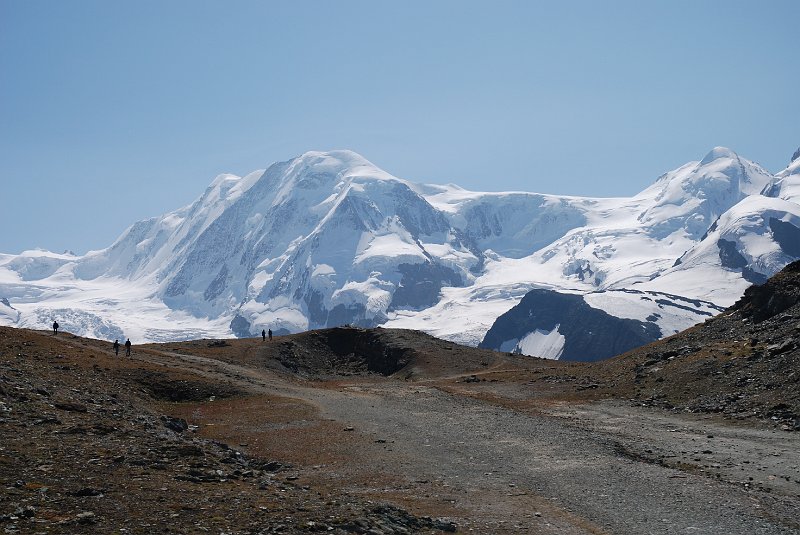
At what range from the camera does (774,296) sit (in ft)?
192

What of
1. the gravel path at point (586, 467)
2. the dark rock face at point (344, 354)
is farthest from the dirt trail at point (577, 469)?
the dark rock face at point (344, 354)

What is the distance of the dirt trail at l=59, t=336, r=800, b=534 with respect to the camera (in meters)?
23.0

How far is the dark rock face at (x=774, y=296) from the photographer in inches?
2248

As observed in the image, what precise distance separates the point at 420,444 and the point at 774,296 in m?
35.6

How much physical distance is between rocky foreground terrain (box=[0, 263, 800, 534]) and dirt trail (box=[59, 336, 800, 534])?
0.37 ft

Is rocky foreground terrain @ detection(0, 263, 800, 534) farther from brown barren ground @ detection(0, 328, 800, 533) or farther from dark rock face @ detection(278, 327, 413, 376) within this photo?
dark rock face @ detection(278, 327, 413, 376)

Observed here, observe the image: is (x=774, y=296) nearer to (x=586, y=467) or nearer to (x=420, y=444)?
(x=420, y=444)

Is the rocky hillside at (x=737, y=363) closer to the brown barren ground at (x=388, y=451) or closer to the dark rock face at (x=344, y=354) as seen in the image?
the brown barren ground at (x=388, y=451)

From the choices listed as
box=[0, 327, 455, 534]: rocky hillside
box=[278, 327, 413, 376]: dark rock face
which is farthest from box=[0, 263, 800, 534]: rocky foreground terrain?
box=[278, 327, 413, 376]: dark rock face

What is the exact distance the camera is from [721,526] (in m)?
22.0

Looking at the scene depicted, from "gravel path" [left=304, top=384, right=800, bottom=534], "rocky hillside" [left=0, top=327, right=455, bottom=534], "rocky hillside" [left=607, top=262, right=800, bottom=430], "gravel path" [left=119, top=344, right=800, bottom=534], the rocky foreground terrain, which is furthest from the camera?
"rocky hillside" [left=607, top=262, right=800, bottom=430]

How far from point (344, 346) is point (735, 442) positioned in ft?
208

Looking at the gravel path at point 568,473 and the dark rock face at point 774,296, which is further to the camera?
the dark rock face at point 774,296

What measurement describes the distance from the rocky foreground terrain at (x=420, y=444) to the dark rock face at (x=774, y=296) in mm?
185
